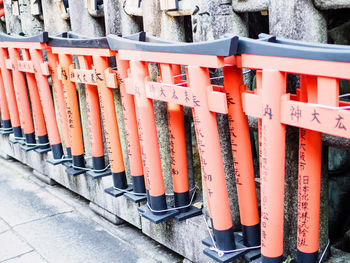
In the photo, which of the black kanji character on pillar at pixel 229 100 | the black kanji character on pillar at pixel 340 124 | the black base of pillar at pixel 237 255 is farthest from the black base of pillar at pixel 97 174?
the black kanji character on pillar at pixel 340 124

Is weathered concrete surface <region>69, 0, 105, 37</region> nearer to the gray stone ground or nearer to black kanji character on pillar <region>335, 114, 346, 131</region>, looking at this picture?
the gray stone ground

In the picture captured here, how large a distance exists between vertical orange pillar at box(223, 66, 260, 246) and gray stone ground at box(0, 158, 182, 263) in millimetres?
1389

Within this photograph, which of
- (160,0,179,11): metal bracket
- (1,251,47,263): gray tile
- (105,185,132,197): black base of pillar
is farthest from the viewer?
(105,185,132,197): black base of pillar

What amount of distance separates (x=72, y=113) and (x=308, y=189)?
3.20m

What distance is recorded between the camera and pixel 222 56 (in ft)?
9.99

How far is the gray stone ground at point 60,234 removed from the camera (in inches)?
191

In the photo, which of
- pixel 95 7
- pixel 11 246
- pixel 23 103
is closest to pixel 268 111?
pixel 95 7

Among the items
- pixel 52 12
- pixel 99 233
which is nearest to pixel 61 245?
pixel 99 233

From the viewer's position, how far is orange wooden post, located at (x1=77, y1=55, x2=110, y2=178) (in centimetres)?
496

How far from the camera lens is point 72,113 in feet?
17.9

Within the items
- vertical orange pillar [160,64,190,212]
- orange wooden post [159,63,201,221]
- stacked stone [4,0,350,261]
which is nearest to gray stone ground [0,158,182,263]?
stacked stone [4,0,350,261]

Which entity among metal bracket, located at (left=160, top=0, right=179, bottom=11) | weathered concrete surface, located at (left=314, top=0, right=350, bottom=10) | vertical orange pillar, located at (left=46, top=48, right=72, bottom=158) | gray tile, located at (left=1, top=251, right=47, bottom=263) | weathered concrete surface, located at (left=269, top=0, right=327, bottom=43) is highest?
metal bracket, located at (left=160, top=0, right=179, bottom=11)

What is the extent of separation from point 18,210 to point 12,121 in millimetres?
1465

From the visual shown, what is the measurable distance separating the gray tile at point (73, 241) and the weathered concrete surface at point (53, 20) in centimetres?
224
